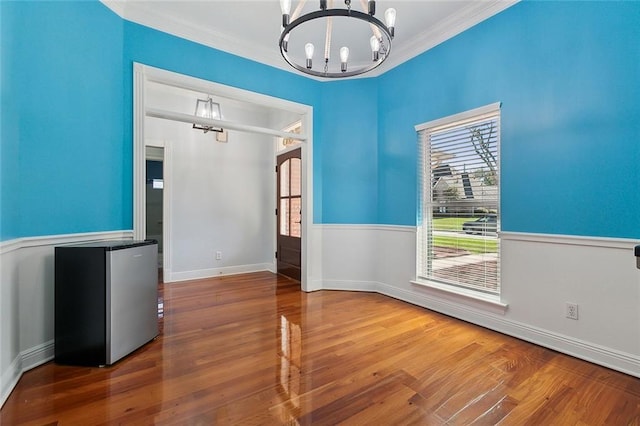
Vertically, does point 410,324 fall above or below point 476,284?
below

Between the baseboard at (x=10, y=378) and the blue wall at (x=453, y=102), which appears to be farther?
the blue wall at (x=453, y=102)

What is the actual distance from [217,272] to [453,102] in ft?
13.2

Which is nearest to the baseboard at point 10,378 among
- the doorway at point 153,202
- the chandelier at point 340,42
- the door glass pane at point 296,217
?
the chandelier at point 340,42

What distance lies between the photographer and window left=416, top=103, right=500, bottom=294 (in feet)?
8.77

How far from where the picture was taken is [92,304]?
193cm

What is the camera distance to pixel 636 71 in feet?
6.12

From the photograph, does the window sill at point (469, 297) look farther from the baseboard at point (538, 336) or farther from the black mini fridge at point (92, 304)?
the black mini fridge at point (92, 304)

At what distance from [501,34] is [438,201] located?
160 cm

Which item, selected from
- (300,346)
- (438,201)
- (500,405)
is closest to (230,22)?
(438,201)

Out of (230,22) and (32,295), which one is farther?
(230,22)

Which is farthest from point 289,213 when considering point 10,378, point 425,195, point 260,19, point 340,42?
point 10,378

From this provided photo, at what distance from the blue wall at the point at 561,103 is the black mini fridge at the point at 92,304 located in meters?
3.06

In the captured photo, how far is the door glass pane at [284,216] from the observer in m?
4.69

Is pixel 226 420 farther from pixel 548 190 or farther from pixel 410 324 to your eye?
pixel 548 190
